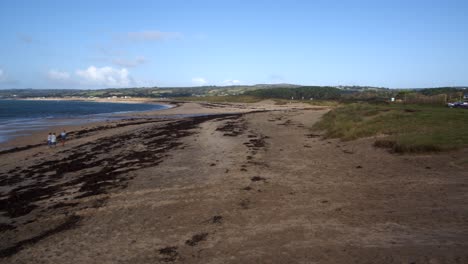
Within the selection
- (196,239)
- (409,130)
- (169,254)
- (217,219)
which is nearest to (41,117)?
(409,130)

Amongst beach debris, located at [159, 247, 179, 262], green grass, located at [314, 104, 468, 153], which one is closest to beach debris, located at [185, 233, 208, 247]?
beach debris, located at [159, 247, 179, 262]

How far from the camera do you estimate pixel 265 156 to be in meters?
17.6

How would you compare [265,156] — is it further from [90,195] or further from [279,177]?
[90,195]

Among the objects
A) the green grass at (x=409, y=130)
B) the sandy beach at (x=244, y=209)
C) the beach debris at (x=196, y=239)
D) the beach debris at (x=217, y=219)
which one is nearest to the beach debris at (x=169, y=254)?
the sandy beach at (x=244, y=209)

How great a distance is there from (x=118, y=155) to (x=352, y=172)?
12.9 m

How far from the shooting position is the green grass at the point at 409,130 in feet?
49.9

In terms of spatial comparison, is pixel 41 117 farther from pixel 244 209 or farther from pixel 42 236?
pixel 244 209

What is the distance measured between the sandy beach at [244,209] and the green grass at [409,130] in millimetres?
773

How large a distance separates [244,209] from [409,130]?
44.4ft

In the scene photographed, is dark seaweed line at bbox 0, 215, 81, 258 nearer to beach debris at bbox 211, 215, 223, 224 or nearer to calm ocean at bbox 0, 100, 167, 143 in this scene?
beach debris at bbox 211, 215, 223, 224

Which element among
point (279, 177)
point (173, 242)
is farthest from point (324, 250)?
point (279, 177)

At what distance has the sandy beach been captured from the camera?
22.6 ft

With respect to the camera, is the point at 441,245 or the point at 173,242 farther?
the point at 173,242

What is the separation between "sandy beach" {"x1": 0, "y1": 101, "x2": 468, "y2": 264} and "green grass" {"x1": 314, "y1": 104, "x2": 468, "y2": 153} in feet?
2.53
